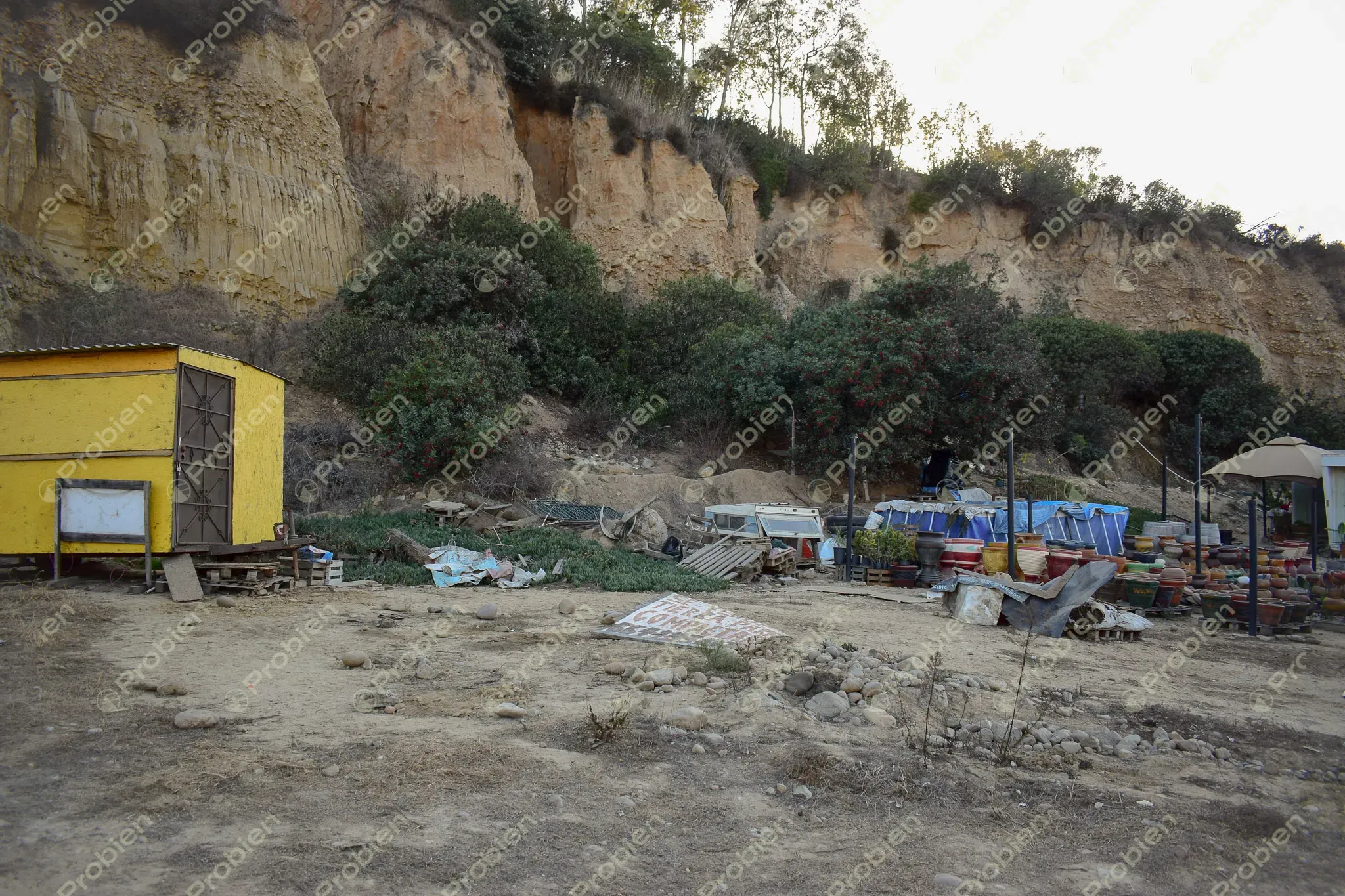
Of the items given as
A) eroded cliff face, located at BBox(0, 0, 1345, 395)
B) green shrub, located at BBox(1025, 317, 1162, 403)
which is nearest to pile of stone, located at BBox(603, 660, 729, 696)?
eroded cliff face, located at BBox(0, 0, 1345, 395)

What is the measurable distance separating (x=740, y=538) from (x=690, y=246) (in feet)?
57.2

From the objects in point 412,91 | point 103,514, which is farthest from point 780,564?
point 412,91

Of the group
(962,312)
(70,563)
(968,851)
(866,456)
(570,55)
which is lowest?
(968,851)

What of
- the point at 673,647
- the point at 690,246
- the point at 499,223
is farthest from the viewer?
the point at 690,246

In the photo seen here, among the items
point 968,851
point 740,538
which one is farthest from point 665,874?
point 740,538

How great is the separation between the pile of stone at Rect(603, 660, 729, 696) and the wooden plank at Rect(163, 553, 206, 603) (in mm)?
5341

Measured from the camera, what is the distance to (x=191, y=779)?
4195 millimetres

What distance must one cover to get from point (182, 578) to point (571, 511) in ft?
24.5

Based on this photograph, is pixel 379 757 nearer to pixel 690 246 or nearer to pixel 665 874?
pixel 665 874

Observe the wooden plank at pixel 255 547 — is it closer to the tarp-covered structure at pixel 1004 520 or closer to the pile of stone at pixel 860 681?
the pile of stone at pixel 860 681

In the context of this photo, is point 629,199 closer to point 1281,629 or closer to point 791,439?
point 791,439

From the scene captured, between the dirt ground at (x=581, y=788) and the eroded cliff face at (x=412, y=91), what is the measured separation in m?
21.2

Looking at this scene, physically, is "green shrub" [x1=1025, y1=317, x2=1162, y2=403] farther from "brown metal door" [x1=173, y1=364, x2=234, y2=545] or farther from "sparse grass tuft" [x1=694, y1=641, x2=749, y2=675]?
"brown metal door" [x1=173, y1=364, x2=234, y2=545]

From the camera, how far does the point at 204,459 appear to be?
1002 cm
